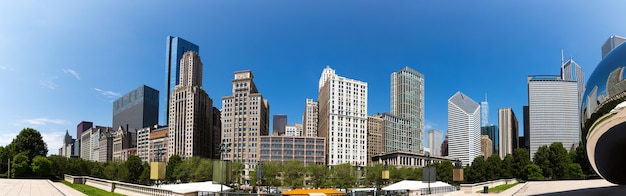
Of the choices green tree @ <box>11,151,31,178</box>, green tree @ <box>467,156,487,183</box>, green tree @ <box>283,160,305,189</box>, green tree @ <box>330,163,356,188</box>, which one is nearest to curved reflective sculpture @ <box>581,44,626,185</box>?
green tree @ <box>467,156,487,183</box>

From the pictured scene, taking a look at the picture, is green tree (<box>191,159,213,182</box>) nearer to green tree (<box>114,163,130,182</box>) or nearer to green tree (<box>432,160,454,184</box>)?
green tree (<box>114,163,130,182</box>)

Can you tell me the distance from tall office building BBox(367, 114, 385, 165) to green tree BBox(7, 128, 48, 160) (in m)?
124

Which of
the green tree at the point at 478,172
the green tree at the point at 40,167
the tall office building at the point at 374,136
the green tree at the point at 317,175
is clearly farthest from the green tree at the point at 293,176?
the tall office building at the point at 374,136

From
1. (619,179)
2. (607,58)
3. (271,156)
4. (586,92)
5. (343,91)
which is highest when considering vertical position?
(343,91)

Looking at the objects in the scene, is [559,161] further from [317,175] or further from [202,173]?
[202,173]

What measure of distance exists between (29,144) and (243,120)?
80.8m

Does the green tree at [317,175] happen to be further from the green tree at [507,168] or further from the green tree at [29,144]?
the green tree at [29,144]

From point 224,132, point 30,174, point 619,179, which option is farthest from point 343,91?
point 619,179

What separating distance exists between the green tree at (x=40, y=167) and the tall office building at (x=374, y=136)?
421 ft

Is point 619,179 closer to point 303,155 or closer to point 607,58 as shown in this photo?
point 607,58

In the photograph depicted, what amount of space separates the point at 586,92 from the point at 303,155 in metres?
136

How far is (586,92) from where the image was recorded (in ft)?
20.5

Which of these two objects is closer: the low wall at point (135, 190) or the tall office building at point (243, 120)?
the low wall at point (135, 190)

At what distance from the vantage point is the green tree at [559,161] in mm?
56800
